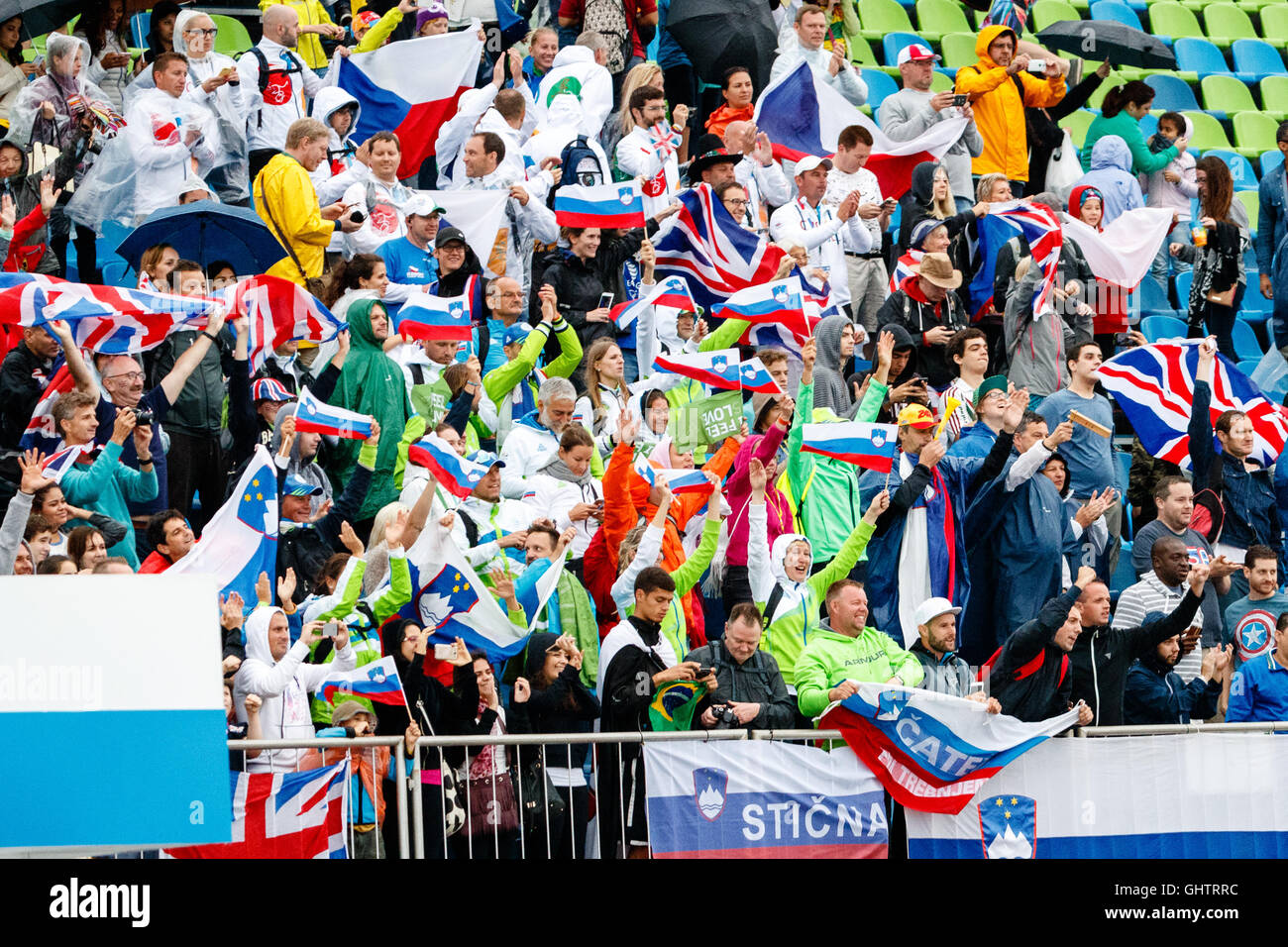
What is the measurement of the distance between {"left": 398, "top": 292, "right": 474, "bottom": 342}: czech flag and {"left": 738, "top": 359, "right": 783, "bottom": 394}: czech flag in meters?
1.50

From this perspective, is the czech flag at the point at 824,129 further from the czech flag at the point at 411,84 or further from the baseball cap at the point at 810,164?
the czech flag at the point at 411,84

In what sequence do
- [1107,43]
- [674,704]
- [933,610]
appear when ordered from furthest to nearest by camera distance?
[1107,43] < [933,610] < [674,704]

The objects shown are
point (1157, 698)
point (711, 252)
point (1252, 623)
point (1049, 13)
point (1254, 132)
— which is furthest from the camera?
point (1049, 13)

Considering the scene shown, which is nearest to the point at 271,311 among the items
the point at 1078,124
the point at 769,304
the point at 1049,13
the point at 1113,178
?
the point at 769,304

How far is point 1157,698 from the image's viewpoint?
10.3 meters

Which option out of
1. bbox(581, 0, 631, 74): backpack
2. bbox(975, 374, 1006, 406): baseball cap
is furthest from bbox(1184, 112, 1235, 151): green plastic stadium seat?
bbox(975, 374, 1006, 406): baseball cap

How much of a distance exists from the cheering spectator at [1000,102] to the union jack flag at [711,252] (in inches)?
108

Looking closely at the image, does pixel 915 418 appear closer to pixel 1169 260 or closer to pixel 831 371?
pixel 831 371

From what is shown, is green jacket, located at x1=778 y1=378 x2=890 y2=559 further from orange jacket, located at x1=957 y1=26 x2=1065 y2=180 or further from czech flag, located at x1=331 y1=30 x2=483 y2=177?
orange jacket, located at x1=957 y1=26 x2=1065 y2=180

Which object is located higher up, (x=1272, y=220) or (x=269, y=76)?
(x=269, y=76)

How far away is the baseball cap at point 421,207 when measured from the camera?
1266 cm

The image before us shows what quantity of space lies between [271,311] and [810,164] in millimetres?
4432

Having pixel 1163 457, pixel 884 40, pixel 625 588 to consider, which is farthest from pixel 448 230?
pixel 884 40

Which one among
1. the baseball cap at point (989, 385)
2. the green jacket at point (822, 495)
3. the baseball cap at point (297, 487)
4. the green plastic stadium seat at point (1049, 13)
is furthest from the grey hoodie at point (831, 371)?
the green plastic stadium seat at point (1049, 13)
